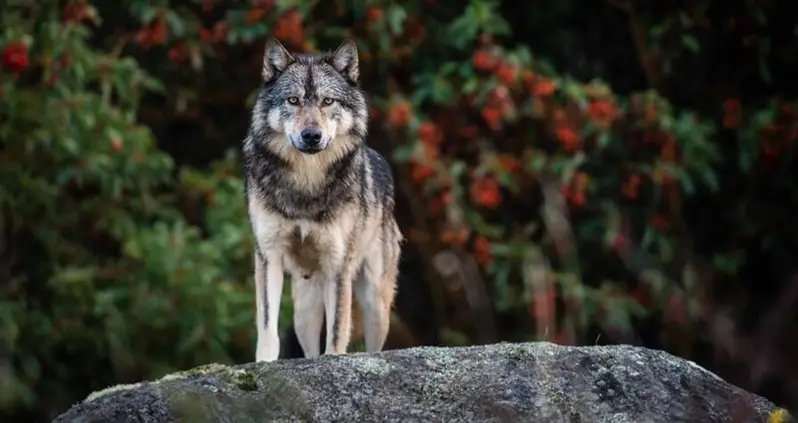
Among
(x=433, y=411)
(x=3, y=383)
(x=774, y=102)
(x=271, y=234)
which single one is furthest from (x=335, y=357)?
(x=774, y=102)

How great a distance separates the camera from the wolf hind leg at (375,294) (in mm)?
7219

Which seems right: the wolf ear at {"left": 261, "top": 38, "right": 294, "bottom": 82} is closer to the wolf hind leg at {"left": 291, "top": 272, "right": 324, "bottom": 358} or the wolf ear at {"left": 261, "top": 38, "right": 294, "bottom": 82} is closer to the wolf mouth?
the wolf mouth

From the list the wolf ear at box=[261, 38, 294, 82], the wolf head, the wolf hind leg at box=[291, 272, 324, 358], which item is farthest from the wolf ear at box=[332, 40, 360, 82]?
the wolf hind leg at box=[291, 272, 324, 358]

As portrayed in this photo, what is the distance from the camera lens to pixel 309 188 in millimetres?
6473

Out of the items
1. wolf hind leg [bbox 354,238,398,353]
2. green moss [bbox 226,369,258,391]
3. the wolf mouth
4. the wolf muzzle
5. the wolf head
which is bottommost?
wolf hind leg [bbox 354,238,398,353]

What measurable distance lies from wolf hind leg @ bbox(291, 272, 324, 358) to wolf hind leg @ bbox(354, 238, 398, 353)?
361mm

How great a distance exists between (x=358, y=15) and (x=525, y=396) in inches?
313

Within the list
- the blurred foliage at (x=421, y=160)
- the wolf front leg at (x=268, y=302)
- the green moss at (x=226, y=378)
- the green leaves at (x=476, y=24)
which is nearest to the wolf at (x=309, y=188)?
the wolf front leg at (x=268, y=302)

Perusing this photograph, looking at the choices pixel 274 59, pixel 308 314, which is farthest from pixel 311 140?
pixel 308 314

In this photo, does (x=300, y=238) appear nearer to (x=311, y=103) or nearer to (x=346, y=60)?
(x=311, y=103)

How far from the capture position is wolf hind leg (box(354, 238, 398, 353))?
23.7 ft

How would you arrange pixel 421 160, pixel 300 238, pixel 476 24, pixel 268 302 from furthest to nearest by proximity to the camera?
pixel 421 160
pixel 476 24
pixel 300 238
pixel 268 302

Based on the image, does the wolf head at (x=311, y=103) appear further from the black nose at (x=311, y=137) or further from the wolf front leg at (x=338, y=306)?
the wolf front leg at (x=338, y=306)

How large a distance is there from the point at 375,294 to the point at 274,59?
4.70 ft
